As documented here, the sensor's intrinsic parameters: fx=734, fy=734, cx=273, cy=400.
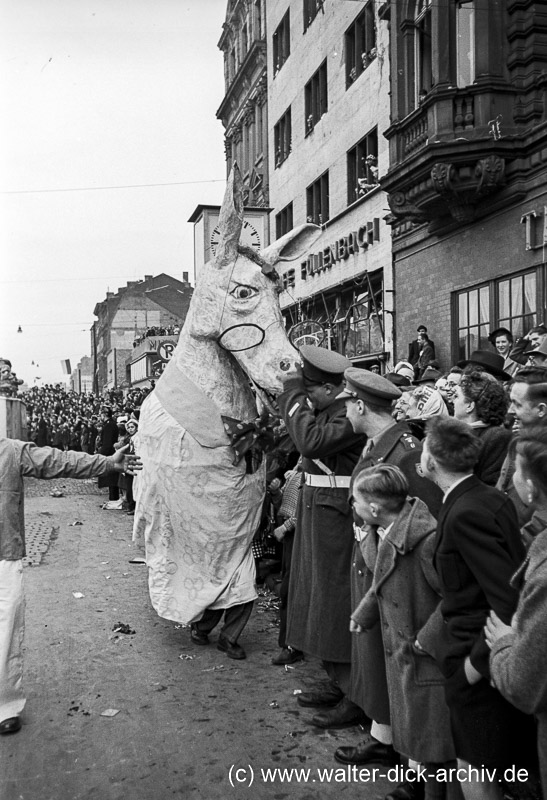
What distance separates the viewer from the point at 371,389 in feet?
11.8

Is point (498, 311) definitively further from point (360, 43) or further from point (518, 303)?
point (360, 43)

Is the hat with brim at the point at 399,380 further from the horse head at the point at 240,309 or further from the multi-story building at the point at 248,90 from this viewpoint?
the multi-story building at the point at 248,90

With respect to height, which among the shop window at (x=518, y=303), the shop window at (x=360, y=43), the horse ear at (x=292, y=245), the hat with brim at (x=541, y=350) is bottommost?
the hat with brim at (x=541, y=350)

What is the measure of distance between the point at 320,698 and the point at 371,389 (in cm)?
177

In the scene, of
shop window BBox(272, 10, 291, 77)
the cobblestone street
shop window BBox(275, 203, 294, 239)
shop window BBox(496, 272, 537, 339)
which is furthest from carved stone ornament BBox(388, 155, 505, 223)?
shop window BBox(272, 10, 291, 77)

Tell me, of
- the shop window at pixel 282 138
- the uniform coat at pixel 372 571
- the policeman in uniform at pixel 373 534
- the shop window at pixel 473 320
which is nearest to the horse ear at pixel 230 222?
the policeman in uniform at pixel 373 534

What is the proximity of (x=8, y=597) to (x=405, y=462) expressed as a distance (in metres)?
2.19

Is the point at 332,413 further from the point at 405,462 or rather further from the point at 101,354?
the point at 101,354

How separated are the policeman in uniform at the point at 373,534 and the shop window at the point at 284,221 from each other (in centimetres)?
1928

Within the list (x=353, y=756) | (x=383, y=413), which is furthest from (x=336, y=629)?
(x=383, y=413)

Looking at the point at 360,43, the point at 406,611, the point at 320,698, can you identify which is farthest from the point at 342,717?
the point at 360,43

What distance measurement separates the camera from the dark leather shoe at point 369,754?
3.38 meters

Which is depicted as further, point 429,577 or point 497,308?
point 497,308

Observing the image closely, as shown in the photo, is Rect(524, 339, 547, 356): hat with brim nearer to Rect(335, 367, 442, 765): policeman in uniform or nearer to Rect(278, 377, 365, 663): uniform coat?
Rect(278, 377, 365, 663): uniform coat
